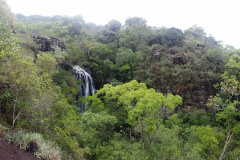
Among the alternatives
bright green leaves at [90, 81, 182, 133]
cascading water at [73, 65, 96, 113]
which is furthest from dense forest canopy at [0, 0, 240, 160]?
cascading water at [73, 65, 96, 113]

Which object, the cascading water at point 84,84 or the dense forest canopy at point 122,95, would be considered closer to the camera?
the dense forest canopy at point 122,95

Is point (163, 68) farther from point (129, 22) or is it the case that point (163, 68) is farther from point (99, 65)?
point (129, 22)

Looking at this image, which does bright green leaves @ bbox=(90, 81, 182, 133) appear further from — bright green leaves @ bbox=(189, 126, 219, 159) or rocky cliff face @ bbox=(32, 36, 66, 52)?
rocky cliff face @ bbox=(32, 36, 66, 52)

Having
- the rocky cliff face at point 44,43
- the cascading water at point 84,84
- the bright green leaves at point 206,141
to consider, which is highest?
the rocky cliff face at point 44,43

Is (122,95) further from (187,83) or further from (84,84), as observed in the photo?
(187,83)

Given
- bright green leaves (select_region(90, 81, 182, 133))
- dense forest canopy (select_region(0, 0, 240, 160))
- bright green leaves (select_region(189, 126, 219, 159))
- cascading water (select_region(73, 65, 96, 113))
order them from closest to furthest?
1. dense forest canopy (select_region(0, 0, 240, 160))
2. bright green leaves (select_region(90, 81, 182, 133))
3. bright green leaves (select_region(189, 126, 219, 159))
4. cascading water (select_region(73, 65, 96, 113))

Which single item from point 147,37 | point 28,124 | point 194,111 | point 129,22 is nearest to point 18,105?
point 28,124

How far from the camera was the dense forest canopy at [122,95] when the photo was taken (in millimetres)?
6078

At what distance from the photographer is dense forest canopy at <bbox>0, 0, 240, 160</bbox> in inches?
239

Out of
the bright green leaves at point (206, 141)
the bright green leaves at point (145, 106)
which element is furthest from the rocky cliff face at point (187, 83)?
the bright green leaves at point (145, 106)

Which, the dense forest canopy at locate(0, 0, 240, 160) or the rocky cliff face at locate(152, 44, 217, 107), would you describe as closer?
the dense forest canopy at locate(0, 0, 240, 160)

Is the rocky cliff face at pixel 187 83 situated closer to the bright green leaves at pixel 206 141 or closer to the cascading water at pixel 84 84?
the bright green leaves at pixel 206 141

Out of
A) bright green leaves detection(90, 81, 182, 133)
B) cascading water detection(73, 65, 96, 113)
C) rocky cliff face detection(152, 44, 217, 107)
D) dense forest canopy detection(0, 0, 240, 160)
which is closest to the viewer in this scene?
dense forest canopy detection(0, 0, 240, 160)

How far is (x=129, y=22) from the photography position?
45.5m
